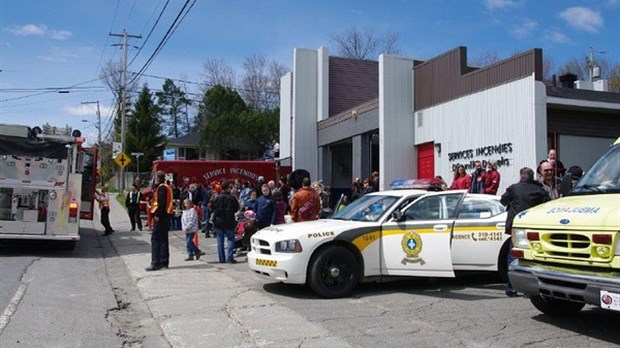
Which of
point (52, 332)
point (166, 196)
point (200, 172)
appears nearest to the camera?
point (52, 332)

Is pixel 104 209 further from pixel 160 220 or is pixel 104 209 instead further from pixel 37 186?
pixel 160 220

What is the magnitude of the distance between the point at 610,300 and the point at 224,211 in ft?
25.5

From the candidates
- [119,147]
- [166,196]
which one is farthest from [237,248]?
[119,147]

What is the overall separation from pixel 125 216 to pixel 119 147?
5.03 metres

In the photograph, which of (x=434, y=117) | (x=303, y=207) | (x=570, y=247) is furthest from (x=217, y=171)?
(x=570, y=247)

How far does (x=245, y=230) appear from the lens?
13.1 m

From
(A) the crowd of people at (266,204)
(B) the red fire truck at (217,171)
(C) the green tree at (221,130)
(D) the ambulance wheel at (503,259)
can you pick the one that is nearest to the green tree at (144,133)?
(C) the green tree at (221,130)

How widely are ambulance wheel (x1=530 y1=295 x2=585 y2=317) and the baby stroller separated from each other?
7.13 meters

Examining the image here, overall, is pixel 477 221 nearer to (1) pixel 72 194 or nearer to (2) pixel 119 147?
(1) pixel 72 194

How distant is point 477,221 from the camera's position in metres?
8.65

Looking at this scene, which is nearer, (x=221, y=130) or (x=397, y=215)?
(x=397, y=215)

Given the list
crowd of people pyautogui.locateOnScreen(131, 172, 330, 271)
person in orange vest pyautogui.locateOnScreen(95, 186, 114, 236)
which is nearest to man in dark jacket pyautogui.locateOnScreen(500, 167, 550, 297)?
crowd of people pyautogui.locateOnScreen(131, 172, 330, 271)

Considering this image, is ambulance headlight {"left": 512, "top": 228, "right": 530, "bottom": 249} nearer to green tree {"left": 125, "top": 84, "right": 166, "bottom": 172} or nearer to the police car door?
the police car door

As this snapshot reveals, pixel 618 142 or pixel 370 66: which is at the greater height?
pixel 370 66
